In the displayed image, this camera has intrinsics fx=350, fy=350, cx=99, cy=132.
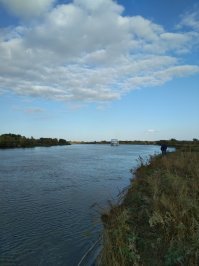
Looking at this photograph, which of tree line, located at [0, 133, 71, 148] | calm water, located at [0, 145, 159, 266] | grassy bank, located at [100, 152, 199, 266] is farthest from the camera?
tree line, located at [0, 133, 71, 148]

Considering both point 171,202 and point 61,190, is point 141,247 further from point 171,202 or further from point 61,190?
point 61,190

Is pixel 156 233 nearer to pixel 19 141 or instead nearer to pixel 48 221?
pixel 48 221

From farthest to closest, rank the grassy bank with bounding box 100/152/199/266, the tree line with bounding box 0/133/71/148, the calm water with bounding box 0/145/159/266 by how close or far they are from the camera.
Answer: the tree line with bounding box 0/133/71/148 → the calm water with bounding box 0/145/159/266 → the grassy bank with bounding box 100/152/199/266

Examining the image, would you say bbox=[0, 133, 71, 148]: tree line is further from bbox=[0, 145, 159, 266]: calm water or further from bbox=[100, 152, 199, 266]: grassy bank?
bbox=[100, 152, 199, 266]: grassy bank

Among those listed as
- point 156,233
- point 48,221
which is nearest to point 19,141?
→ point 48,221

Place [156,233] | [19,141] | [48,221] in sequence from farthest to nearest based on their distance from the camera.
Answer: [19,141] < [48,221] < [156,233]

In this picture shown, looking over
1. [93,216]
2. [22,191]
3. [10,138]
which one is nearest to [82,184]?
[22,191]

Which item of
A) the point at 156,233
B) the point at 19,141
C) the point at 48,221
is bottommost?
the point at 48,221

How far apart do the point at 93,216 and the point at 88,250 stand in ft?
14.5

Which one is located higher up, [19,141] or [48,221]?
[19,141]

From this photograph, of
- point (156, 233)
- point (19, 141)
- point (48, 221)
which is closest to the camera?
point (156, 233)

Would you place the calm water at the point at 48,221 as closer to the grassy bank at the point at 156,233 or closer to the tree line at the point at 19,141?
the grassy bank at the point at 156,233

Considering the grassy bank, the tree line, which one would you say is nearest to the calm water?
the grassy bank

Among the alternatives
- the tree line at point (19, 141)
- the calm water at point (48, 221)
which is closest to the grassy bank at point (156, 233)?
the calm water at point (48, 221)
